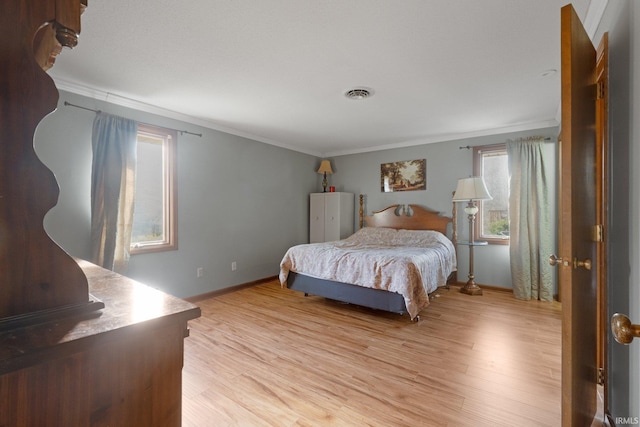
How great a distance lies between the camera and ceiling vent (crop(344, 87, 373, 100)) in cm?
282

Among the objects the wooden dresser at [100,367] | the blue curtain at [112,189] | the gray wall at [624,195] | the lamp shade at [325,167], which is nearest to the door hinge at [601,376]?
the gray wall at [624,195]

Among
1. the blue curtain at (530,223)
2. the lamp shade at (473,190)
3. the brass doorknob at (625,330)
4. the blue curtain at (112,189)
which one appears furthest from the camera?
the lamp shade at (473,190)

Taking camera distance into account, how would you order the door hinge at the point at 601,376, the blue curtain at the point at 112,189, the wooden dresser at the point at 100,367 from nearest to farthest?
the wooden dresser at the point at 100,367 < the door hinge at the point at 601,376 < the blue curtain at the point at 112,189

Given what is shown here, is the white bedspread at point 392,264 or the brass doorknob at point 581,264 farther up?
the brass doorknob at point 581,264

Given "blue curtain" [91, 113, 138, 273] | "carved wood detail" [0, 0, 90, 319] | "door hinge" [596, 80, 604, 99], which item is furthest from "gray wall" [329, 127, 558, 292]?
"carved wood detail" [0, 0, 90, 319]

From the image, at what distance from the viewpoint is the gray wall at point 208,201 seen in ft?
9.05

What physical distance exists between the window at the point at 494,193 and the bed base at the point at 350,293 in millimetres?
2049

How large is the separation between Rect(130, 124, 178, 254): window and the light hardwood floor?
3.37ft

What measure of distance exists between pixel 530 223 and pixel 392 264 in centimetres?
217

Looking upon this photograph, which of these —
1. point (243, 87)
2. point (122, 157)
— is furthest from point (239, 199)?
point (243, 87)

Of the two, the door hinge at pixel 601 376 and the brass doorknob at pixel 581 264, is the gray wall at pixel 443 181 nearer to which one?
the door hinge at pixel 601 376

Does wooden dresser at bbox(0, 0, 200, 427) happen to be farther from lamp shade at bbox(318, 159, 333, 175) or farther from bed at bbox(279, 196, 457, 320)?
lamp shade at bbox(318, 159, 333, 175)

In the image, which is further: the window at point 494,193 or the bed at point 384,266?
the window at point 494,193

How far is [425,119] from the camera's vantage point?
370cm
